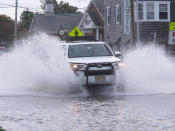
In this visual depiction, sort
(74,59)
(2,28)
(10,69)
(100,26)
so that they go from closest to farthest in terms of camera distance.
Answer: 1. (74,59)
2. (10,69)
3. (100,26)
4. (2,28)

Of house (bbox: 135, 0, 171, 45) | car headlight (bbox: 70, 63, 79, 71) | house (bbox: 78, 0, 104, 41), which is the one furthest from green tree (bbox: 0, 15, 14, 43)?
car headlight (bbox: 70, 63, 79, 71)

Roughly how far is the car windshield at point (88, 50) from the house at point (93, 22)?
41962 mm

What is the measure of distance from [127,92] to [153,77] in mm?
6135

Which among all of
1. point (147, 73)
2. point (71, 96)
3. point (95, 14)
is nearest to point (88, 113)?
point (71, 96)

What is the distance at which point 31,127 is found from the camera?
10.5m

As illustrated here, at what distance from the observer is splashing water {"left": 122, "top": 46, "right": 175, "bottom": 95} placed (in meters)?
18.6

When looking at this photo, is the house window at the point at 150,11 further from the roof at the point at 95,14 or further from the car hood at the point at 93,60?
the car hood at the point at 93,60

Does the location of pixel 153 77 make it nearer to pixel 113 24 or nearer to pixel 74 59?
pixel 74 59

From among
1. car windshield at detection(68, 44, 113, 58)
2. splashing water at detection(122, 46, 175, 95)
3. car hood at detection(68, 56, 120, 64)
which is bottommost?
splashing water at detection(122, 46, 175, 95)

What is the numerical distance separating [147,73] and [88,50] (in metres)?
4.42

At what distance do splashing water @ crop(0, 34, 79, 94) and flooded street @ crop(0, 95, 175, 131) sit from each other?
141 cm

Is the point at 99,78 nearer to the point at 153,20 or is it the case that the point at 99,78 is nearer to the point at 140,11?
the point at 153,20

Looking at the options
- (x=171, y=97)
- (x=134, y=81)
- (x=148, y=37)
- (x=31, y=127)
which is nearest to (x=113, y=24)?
(x=148, y=37)

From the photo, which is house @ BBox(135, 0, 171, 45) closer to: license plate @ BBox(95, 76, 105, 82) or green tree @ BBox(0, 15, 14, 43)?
license plate @ BBox(95, 76, 105, 82)
